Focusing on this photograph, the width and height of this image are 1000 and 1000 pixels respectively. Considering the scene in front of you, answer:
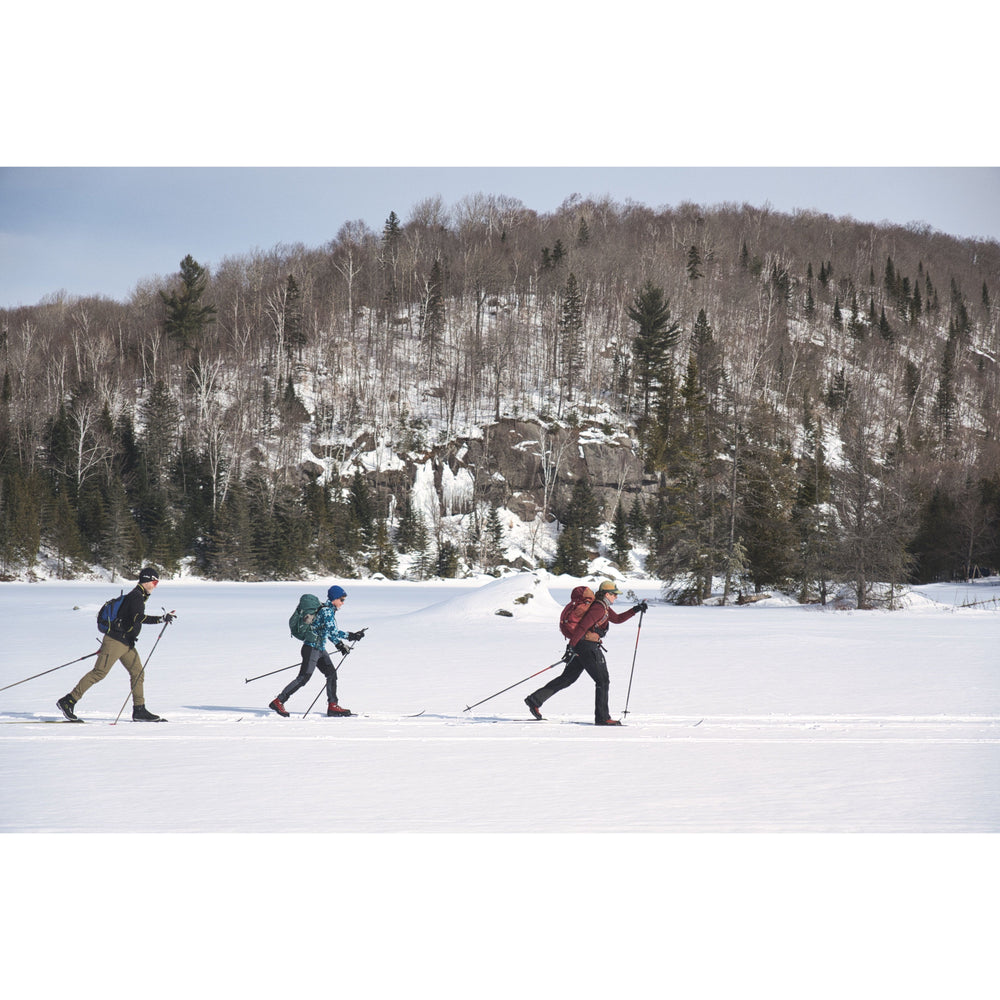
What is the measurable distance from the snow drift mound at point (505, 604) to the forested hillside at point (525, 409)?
11235 mm

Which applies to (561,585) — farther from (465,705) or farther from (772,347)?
(772,347)

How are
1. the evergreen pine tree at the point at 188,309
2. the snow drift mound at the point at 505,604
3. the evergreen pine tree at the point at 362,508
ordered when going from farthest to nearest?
the evergreen pine tree at the point at 188,309 < the evergreen pine tree at the point at 362,508 < the snow drift mound at the point at 505,604

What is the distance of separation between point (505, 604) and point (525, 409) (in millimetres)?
39625

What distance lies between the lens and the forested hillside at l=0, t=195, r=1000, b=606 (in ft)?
104

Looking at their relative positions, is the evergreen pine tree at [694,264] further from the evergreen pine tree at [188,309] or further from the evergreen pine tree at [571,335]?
the evergreen pine tree at [188,309]

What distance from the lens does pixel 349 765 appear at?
6711 millimetres

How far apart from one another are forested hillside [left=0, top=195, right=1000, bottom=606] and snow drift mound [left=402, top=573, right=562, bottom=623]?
1123 cm

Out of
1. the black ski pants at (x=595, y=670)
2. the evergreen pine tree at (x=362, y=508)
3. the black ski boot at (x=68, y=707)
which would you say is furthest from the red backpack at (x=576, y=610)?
the evergreen pine tree at (x=362, y=508)

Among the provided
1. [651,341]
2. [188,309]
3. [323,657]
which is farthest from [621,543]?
[323,657]

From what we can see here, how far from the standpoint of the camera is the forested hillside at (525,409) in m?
31.8

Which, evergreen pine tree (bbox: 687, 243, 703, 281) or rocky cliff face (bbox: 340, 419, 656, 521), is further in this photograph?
evergreen pine tree (bbox: 687, 243, 703, 281)

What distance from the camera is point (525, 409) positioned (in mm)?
58719

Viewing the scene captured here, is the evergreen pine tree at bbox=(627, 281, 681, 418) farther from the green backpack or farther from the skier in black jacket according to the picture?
the skier in black jacket

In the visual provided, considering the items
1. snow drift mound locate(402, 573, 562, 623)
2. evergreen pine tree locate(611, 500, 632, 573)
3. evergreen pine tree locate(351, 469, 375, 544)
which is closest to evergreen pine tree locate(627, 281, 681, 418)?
evergreen pine tree locate(611, 500, 632, 573)
